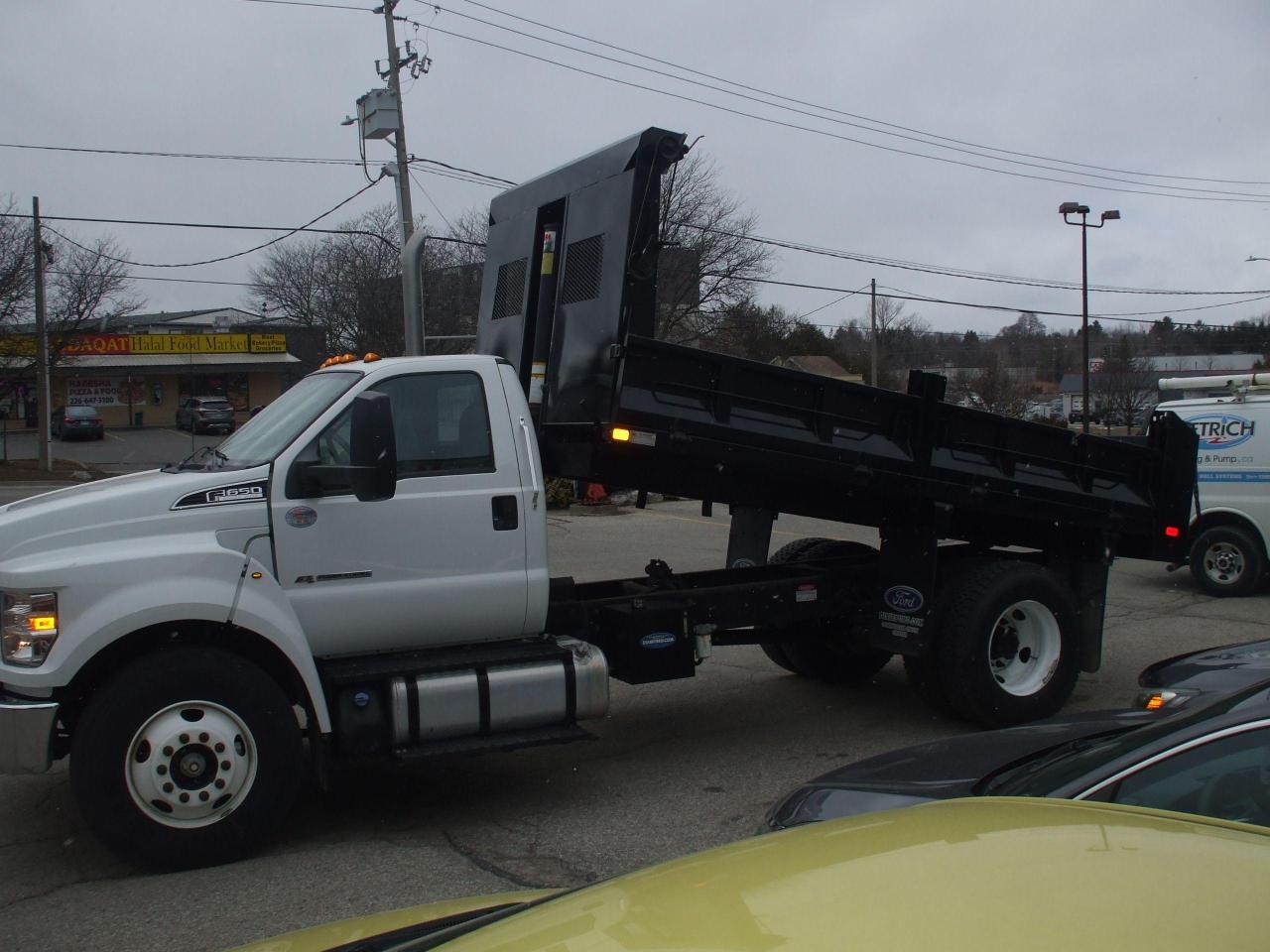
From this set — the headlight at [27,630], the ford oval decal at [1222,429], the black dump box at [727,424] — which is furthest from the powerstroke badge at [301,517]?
the ford oval decal at [1222,429]

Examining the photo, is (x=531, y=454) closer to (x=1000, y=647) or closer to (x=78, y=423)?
(x=1000, y=647)

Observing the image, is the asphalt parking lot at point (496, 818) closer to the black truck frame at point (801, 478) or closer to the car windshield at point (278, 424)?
the black truck frame at point (801, 478)

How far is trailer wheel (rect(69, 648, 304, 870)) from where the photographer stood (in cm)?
482

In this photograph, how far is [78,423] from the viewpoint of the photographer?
155ft

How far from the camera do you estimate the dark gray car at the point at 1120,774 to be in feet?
9.64

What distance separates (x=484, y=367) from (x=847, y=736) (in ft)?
11.1

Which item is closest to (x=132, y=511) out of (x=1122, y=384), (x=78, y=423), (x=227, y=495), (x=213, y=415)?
(x=227, y=495)

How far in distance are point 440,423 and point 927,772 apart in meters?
3.05

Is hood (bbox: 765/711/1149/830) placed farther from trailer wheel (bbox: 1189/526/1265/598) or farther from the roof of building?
the roof of building

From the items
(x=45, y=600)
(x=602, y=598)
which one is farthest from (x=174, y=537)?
(x=602, y=598)

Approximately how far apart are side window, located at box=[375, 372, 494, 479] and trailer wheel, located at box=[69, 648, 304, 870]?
4.41 ft

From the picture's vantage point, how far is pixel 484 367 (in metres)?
6.09

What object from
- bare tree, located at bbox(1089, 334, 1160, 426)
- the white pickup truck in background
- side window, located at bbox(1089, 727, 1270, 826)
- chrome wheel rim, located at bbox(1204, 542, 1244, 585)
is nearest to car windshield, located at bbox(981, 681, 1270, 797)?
side window, located at bbox(1089, 727, 1270, 826)

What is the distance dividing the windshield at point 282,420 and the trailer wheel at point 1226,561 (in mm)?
10819
